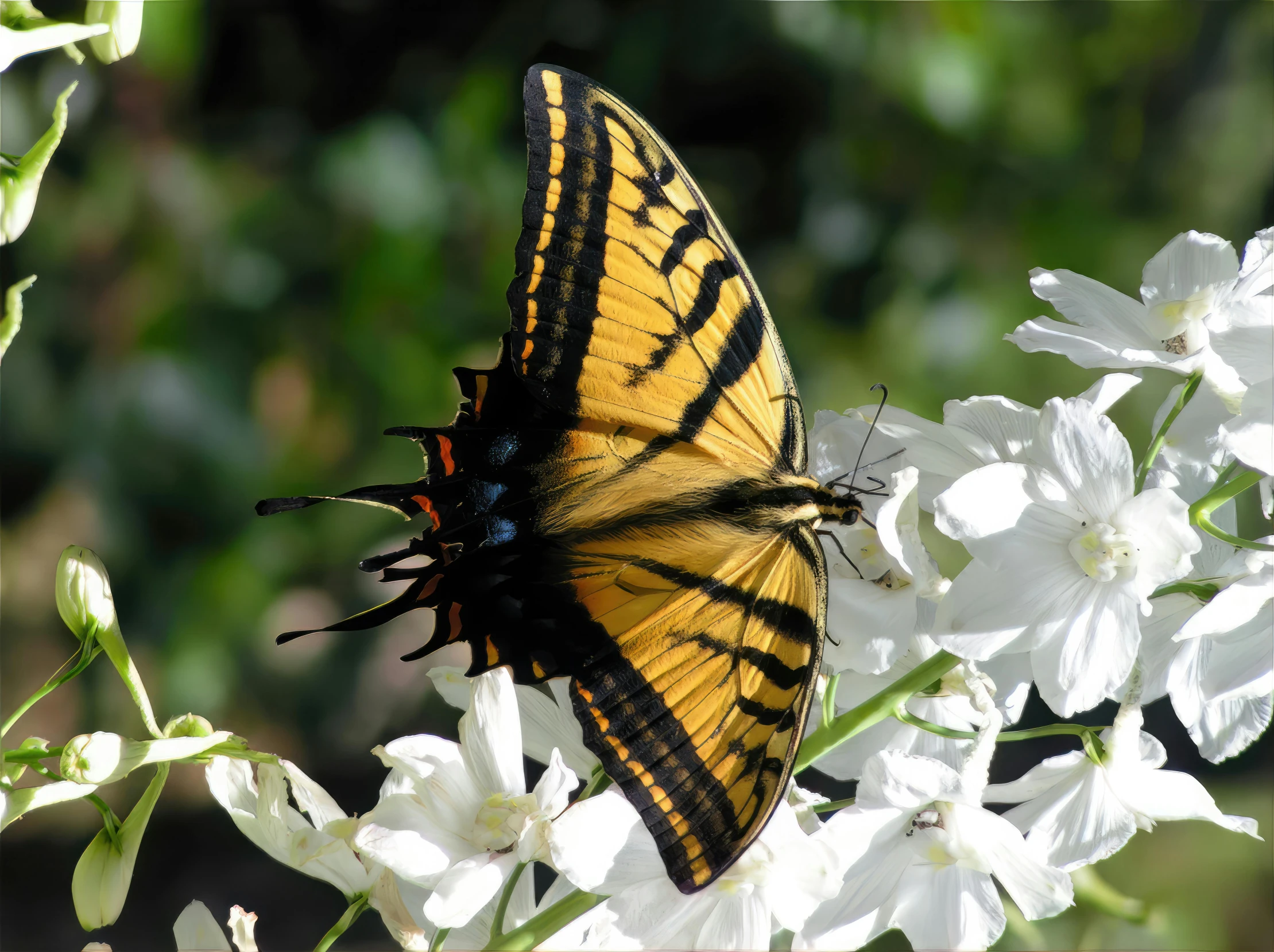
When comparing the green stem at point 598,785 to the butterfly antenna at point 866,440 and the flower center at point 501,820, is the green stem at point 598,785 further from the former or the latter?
the butterfly antenna at point 866,440

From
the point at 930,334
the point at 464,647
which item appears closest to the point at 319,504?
the point at 464,647

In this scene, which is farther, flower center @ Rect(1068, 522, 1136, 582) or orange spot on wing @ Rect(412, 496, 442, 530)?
orange spot on wing @ Rect(412, 496, 442, 530)

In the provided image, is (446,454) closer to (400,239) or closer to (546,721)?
(546,721)

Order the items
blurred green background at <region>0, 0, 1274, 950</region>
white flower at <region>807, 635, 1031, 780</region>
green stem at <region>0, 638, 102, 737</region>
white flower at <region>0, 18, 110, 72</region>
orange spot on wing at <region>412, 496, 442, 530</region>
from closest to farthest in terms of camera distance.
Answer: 1. white flower at <region>0, 18, 110, 72</region>
2. green stem at <region>0, 638, 102, 737</region>
3. white flower at <region>807, 635, 1031, 780</region>
4. orange spot on wing at <region>412, 496, 442, 530</region>
5. blurred green background at <region>0, 0, 1274, 950</region>

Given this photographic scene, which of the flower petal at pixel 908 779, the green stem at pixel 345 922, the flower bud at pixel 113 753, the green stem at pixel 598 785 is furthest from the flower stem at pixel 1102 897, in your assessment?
the flower bud at pixel 113 753

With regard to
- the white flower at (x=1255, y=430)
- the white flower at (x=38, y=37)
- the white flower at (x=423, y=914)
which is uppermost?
the white flower at (x=38, y=37)

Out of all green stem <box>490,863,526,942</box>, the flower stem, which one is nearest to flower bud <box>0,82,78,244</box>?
green stem <box>490,863,526,942</box>

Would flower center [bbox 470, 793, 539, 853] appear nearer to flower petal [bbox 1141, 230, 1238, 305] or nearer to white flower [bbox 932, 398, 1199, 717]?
white flower [bbox 932, 398, 1199, 717]

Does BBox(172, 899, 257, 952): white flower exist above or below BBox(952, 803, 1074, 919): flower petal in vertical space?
below
